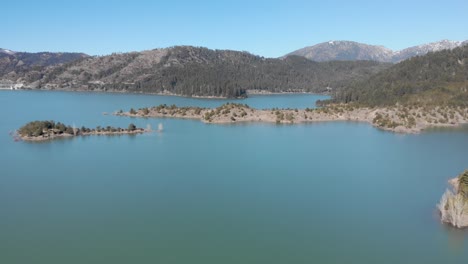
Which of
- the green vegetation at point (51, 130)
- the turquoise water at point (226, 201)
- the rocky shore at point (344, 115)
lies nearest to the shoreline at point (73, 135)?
the green vegetation at point (51, 130)

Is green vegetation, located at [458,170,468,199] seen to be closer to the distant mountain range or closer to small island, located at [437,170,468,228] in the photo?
small island, located at [437,170,468,228]

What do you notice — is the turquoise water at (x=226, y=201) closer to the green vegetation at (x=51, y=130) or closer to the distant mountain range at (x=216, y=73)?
the green vegetation at (x=51, y=130)

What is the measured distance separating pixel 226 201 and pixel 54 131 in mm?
25219

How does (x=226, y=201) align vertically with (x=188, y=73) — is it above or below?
below

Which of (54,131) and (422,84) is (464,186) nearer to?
(54,131)

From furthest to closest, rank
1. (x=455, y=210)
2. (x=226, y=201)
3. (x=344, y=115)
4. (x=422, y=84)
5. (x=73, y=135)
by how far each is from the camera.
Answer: (x=422, y=84) → (x=344, y=115) → (x=73, y=135) → (x=226, y=201) → (x=455, y=210)

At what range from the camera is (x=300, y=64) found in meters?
166

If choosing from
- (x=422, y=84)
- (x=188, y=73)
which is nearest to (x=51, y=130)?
(x=422, y=84)

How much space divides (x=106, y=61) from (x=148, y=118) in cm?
9528

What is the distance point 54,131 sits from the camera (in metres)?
41.7

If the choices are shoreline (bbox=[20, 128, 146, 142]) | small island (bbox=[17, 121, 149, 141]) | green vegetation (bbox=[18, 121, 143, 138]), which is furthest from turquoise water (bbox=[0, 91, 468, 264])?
green vegetation (bbox=[18, 121, 143, 138])

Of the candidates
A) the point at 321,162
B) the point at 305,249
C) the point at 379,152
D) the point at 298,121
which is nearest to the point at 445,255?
the point at 305,249

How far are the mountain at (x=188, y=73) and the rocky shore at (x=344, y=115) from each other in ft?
156

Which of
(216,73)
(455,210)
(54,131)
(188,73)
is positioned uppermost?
(216,73)
